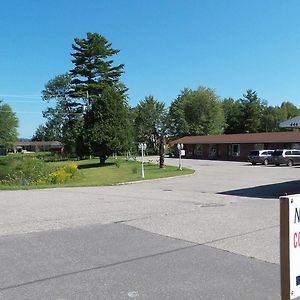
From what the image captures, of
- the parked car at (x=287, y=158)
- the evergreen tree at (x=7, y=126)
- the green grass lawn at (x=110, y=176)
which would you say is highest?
the evergreen tree at (x=7, y=126)

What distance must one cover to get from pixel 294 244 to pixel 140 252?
4860 millimetres

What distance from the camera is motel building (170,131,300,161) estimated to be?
58906mm

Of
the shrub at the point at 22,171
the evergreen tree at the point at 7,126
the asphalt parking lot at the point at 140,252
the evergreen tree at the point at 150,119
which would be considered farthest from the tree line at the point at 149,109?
the asphalt parking lot at the point at 140,252

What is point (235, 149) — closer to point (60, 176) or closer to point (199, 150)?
point (199, 150)

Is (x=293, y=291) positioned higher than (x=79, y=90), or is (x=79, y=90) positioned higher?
(x=79, y=90)

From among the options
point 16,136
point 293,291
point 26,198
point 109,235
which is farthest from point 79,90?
point 293,291

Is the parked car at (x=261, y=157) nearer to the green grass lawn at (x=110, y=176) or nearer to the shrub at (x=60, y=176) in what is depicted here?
the green grass lawn at (x=110, y=176)

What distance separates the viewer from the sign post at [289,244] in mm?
2758

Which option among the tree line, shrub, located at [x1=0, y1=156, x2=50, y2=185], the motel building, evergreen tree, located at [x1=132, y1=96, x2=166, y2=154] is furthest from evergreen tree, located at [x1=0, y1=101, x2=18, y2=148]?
shrub, located at [x1=0, y1=156, x2=50, y2=185]

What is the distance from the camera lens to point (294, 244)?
111 inches

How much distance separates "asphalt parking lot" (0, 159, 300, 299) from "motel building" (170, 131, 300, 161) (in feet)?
155

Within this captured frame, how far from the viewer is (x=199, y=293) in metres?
5.24

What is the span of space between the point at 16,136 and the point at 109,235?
115m

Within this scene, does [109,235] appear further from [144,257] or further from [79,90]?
[79,90]
